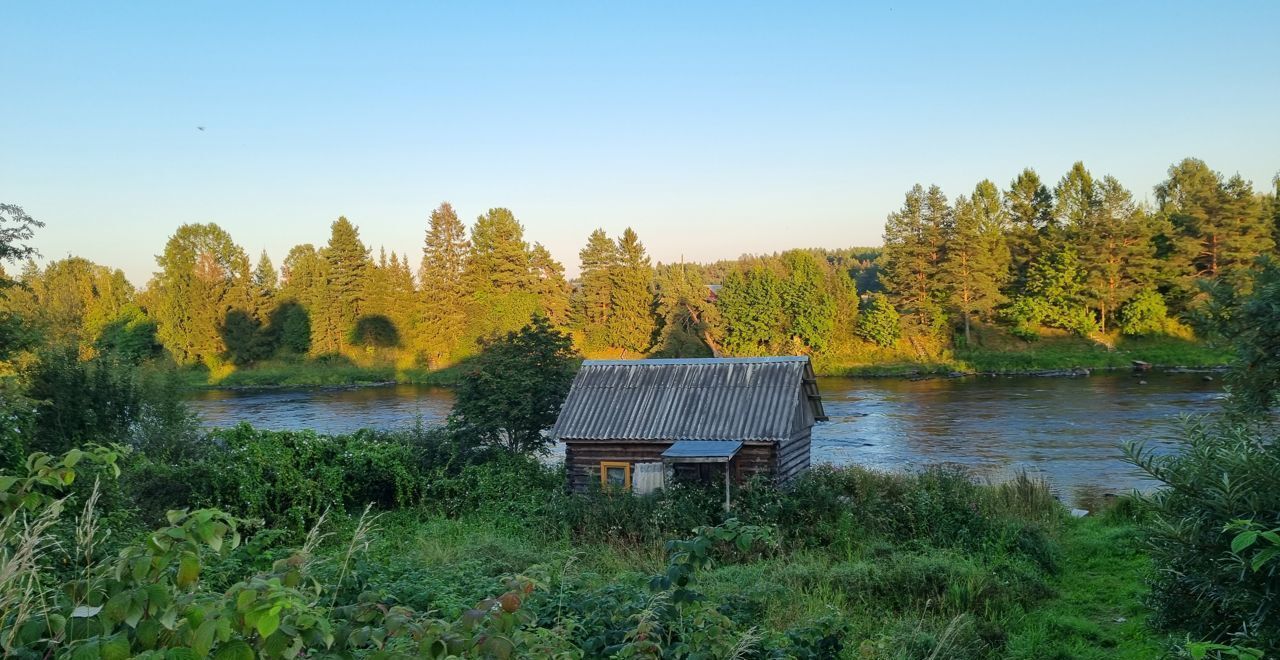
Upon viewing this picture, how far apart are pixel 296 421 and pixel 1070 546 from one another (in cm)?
3188

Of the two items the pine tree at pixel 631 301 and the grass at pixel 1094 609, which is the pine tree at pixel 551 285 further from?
the grass at pixel 1094 609

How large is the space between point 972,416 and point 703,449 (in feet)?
66.2

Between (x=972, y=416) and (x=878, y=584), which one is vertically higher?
(x=878, y=584)

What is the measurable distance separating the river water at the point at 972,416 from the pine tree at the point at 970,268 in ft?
25.7

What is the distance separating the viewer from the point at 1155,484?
20.3 meters

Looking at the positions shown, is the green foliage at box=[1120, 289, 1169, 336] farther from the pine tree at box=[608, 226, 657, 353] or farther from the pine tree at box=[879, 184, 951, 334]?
the pine tree at box=[608, 226, 657, 353]

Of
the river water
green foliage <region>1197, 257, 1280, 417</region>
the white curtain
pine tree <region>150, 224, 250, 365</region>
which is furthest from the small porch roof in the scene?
pine tree <region>150, 224, 250, 365</region>

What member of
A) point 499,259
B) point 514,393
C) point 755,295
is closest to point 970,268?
point 755,295

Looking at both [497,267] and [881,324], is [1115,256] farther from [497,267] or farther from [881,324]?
[497,267]

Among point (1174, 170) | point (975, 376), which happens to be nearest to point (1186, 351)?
point (975, 376)

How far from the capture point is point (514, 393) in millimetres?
21297

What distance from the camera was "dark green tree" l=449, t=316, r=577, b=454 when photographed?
2117cm

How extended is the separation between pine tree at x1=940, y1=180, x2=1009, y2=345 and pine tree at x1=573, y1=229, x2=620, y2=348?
23.4m

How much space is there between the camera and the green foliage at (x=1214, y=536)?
6.18 metres
